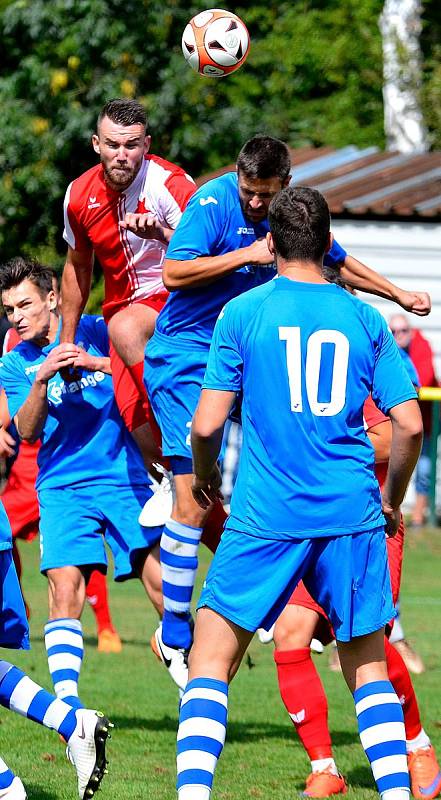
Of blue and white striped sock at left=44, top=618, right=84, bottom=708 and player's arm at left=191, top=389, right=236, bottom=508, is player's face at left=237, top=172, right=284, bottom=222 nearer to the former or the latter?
player's arm at left=191, top=389, right=236, bottom=508

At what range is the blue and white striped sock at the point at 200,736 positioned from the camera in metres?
4.91

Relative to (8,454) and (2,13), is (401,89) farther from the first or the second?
(8,454)

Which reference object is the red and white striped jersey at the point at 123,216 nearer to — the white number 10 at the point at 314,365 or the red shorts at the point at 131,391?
the red shorts at the point at 131,391

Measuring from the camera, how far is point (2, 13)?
2406cm

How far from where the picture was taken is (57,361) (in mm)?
6906

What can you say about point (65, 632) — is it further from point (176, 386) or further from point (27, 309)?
point (27, 309)

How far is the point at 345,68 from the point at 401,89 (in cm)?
284

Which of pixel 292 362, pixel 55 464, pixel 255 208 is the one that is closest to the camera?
pixel 292 362

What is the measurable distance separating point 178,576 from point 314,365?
7.35 ft

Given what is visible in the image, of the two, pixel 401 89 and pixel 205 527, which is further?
pixel 401 89

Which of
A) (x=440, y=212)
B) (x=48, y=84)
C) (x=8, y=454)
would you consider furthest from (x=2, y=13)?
(x=8, y=454)

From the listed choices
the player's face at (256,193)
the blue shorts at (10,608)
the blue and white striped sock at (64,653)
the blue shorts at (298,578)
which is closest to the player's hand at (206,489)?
the blue shorts at (298,578)

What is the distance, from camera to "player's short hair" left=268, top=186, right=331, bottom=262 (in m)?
5.07

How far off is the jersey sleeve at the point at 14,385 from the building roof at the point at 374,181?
1173cm
